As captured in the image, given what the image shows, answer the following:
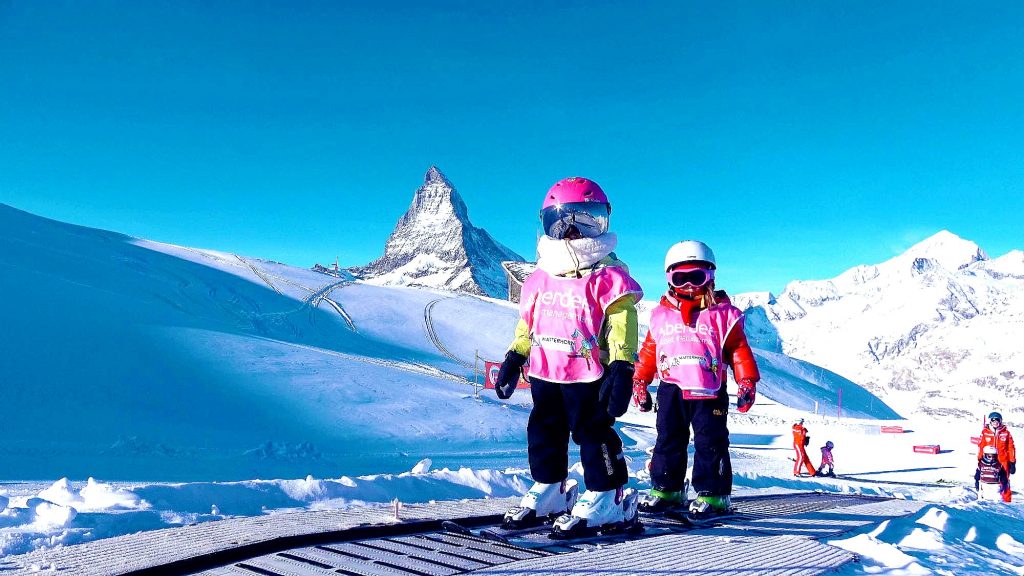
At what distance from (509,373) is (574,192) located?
4.29ft

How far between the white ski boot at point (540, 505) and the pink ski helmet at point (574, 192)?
1902mm

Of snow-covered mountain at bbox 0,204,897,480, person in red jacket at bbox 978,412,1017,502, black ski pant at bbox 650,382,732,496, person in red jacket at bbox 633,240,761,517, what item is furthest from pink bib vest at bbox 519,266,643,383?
Answer: person in red jacket at bbox 978,412,1017,502

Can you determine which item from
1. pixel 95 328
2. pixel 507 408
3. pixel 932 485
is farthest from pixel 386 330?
pixel 932 485

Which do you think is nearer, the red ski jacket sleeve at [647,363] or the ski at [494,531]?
the ski at [494,531]

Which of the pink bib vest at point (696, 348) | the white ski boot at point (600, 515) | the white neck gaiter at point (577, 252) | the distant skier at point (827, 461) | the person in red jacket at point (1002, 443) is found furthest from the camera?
the distant skier at point (827, 461)

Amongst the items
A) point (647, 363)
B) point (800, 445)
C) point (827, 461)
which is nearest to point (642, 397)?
point (647, 363)

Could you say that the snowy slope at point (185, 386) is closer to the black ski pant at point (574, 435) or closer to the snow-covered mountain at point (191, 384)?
the snow-covered mountain at point (191, 384)

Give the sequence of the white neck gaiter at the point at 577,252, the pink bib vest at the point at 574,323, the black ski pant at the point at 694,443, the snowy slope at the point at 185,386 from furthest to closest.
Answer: the snowy slope at the point at 185,386 → the black ski pant at the point at 694,443 → the white neck gaiter at the point at 577,252 → the pink bib vest at the point at 574,323

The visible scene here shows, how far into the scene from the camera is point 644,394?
17.7 ft

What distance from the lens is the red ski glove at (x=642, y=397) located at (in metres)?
5.09

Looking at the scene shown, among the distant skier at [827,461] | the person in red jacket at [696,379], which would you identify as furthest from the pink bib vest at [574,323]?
the distant skier at [827,461]

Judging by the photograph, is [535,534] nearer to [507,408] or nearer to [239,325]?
[507,408]

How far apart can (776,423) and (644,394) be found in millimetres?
25413

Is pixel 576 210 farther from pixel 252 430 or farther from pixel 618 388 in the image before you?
pixel 252 430
